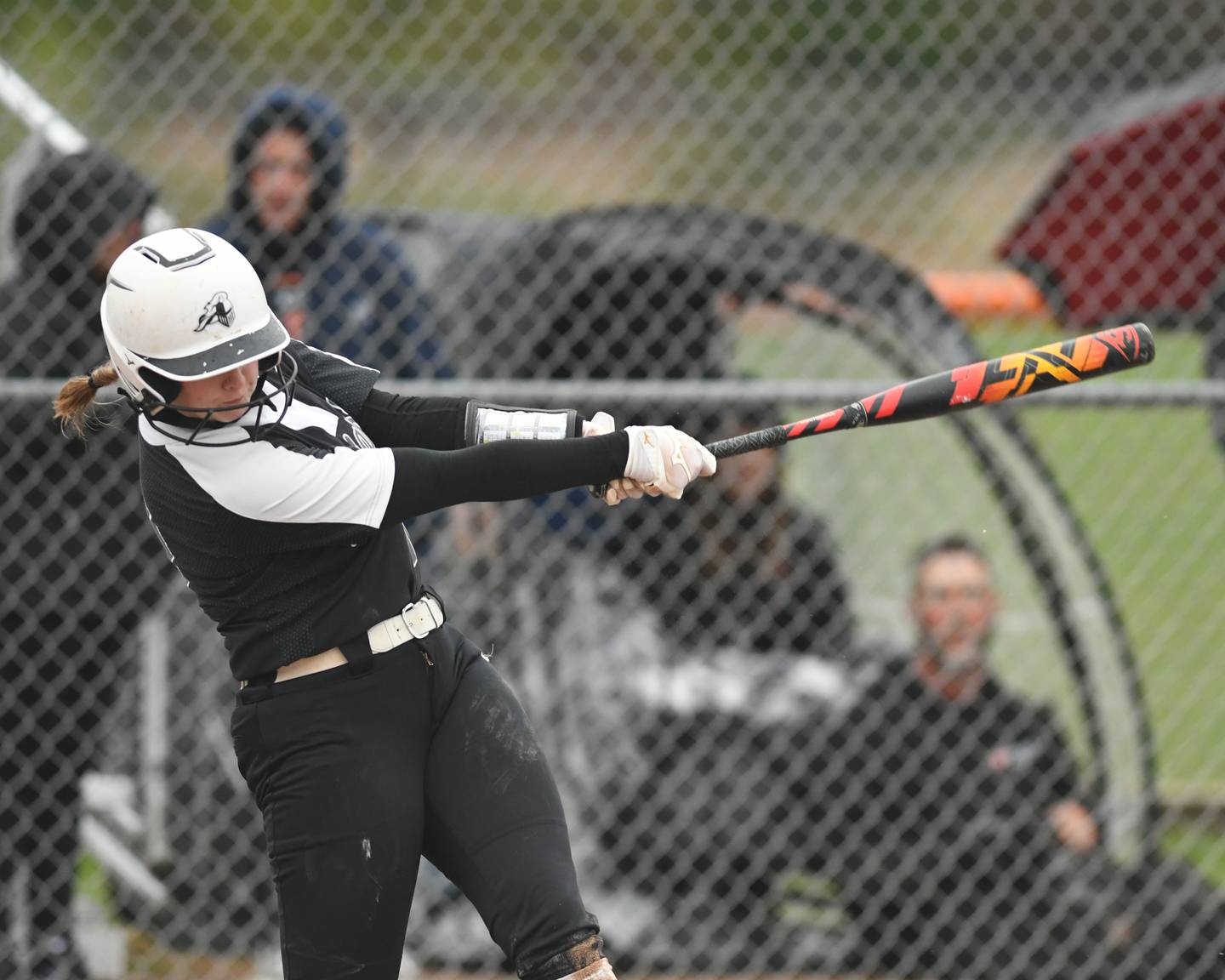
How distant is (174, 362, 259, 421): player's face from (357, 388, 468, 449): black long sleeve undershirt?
425 millimetres

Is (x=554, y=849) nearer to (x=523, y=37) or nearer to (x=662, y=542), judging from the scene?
(x=662, y=542)

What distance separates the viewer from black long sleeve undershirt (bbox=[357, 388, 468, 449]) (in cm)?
312

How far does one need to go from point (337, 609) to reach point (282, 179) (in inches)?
72.5

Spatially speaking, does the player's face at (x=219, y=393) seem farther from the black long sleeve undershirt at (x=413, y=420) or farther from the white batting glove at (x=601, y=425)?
the white batting glove at (x=601, y=425)

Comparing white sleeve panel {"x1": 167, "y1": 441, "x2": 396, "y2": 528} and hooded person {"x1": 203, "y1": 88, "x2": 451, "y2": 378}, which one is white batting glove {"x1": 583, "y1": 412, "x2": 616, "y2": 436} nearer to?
white sleeve panel {"x1": 167, "y1": 441, "x2": 396, "y2": 528}

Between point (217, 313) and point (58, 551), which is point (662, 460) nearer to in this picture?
point (217, 313)

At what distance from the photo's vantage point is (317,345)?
4.32 meters

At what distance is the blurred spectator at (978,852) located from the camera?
4363 millimetres

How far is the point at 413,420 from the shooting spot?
3145 millimetres

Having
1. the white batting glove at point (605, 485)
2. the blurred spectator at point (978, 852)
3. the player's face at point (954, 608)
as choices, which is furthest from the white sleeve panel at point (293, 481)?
the player's face at point (954, 608)

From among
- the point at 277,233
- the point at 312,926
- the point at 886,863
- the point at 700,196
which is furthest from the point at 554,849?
the point at 700,196

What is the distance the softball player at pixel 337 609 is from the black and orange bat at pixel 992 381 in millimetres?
332

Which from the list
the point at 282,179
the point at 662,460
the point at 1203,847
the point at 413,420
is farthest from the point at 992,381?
the point at 1203,847

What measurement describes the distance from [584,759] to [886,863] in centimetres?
106
